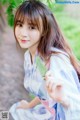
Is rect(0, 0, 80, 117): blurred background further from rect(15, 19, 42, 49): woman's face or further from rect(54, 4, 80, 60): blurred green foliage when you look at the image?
rect(15, 19, 42, 49): woman's face

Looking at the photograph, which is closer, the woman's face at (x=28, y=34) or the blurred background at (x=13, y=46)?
the woman's face at (x=28, y=34)

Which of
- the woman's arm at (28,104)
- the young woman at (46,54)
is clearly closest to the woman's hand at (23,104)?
the woman's arm at (28,104)

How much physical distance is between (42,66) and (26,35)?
0.46 ft

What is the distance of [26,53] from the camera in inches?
56.6

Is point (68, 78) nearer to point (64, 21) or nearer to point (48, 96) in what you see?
point (48, 96)

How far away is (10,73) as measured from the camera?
1.56m

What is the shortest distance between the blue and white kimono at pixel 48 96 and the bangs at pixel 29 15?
130mm

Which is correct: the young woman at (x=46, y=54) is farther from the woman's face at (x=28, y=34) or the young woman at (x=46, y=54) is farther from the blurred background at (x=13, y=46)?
the blurred background at (x=13, y=46)

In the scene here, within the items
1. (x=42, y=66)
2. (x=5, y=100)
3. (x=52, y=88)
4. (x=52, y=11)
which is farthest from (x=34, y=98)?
(x=52, y=88)

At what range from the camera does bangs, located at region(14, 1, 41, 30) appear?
4.05 feet

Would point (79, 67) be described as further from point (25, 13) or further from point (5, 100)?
point (5, 100)

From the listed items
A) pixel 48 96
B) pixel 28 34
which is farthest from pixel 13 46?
pixel 48 96

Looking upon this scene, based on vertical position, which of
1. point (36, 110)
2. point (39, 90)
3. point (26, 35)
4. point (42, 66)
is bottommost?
point (36, 110)

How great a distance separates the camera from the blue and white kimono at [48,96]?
1.11 metres
